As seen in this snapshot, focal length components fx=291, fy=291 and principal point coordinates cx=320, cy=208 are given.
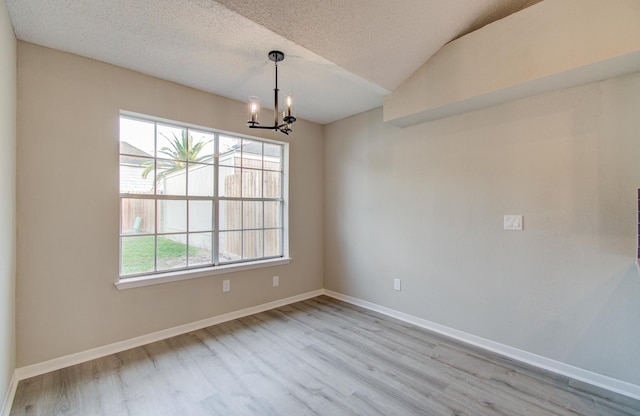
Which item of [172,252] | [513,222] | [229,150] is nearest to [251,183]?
[229,150]

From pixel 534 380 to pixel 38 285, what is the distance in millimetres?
3893

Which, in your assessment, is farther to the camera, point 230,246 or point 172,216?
point 230,246

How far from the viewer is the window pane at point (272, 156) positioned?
12.8 ft

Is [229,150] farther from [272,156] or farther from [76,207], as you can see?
[76,207]

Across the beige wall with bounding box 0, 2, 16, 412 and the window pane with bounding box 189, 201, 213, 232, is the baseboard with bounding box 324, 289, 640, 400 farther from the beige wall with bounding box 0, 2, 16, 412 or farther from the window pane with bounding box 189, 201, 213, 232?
the beige wall with bounding box 0, 2, 16, 412

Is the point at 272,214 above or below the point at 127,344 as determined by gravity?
above

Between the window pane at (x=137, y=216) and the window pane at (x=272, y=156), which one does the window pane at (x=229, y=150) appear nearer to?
the window pane at (x=272, y=156)

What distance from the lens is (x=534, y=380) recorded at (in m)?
2.19

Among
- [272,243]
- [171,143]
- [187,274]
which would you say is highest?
[171,143]

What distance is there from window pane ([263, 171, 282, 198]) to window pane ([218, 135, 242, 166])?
46 cm

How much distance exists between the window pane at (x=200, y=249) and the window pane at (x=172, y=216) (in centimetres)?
17

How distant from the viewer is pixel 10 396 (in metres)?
1.95

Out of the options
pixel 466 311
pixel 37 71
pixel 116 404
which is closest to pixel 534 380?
pixel 466 311

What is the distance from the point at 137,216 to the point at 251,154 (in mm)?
1491
